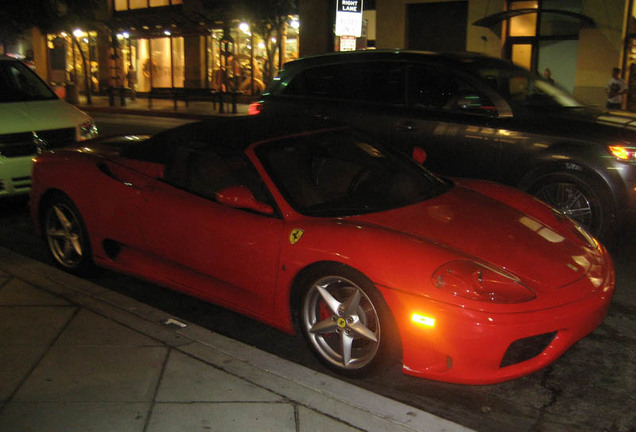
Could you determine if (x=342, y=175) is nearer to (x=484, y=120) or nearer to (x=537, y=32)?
(x=484, y=120)

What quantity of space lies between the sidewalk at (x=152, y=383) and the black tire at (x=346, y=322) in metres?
0.19

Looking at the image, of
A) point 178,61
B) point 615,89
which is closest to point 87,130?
point 615,89

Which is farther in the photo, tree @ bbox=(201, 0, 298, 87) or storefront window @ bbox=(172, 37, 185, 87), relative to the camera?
storefront window @ bbox=(172, 37, 185, 87)

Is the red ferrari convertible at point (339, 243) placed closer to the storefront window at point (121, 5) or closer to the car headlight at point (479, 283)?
the car headlight at point (479, 283)

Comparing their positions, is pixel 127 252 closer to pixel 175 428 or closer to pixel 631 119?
pixel 175 428

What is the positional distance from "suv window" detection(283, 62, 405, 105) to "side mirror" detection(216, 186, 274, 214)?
11.6 ft

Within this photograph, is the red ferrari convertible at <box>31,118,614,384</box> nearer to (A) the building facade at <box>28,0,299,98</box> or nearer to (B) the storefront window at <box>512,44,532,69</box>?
(B) the storefront window at <box>512,44,532,69</box>

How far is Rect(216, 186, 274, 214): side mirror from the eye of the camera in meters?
4.14

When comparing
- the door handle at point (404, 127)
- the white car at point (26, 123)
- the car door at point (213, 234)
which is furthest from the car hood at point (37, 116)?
the door handle at point (404, 127)

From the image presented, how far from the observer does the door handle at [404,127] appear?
710cm

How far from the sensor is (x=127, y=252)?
16.8 ft

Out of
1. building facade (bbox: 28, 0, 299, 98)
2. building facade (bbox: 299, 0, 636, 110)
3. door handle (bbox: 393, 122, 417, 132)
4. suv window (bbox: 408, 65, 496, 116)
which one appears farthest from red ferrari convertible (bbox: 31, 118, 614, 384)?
building facade (bbox: 28, 0, 299, 98)

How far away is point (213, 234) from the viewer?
4383 millimetres

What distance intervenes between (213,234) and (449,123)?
345 cm
